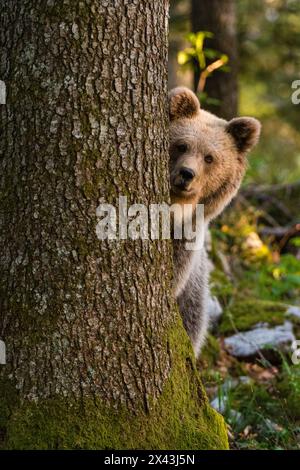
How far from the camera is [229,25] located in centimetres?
944

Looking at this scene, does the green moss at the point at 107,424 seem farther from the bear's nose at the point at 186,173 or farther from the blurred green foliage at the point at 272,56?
the blurred green foliage at the point at 272,56

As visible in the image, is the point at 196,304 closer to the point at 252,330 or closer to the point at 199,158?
the point at 252,330

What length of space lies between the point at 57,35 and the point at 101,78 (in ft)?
0.96

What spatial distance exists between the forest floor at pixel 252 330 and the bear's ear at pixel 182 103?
197 centimetres

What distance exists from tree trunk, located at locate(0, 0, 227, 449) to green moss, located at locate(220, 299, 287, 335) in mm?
3305

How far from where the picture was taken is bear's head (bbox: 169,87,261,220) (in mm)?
4750

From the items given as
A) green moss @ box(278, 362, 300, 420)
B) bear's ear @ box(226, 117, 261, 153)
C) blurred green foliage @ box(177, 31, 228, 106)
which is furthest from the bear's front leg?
blurred green foliage @ box(177, 31, 228, 106)

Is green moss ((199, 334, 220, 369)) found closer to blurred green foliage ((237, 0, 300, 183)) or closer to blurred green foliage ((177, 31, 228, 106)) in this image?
blurred green foliage ((177, 31, 228, 106))

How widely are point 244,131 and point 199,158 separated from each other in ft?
1.79

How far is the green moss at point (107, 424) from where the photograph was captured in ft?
10.8

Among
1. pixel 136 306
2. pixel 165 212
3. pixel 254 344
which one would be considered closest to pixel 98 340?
pixel 136 306

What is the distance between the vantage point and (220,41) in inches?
370
